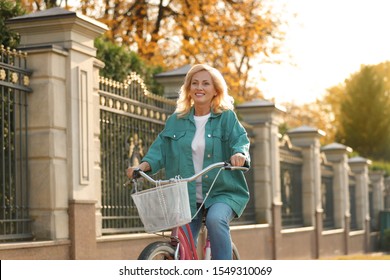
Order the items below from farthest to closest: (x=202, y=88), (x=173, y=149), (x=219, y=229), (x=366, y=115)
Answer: (x=366, y=115) → (x=173, y=149) → (x=202, y=88) → (x=219, y=229)

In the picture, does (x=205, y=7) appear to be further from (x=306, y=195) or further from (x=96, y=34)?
(x=96, y=34)

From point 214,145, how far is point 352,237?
1713cm

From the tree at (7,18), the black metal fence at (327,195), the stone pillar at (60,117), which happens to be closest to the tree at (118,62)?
the tree at (7,18)

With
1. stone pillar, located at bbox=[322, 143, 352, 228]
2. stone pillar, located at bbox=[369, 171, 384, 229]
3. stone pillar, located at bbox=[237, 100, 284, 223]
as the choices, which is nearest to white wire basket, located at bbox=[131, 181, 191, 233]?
stone pillar, located at bbox=[237, 100, 284, 223]

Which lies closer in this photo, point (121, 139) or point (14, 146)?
point (14, 146)

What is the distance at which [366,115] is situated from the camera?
5916 cm

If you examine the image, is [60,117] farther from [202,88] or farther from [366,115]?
[366,115]

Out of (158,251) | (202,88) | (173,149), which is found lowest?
(158,251)

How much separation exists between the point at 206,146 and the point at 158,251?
873 millimetres

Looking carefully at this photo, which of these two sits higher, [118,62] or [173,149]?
[118,62]

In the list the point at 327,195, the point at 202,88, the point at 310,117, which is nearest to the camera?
the point at 202,88

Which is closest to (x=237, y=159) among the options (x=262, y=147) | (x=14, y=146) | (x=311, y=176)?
(x=14, y=146)

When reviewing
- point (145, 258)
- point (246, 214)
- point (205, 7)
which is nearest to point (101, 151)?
point (145, 258)

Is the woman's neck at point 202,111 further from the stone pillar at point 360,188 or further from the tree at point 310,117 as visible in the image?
the tree at point 310,117
